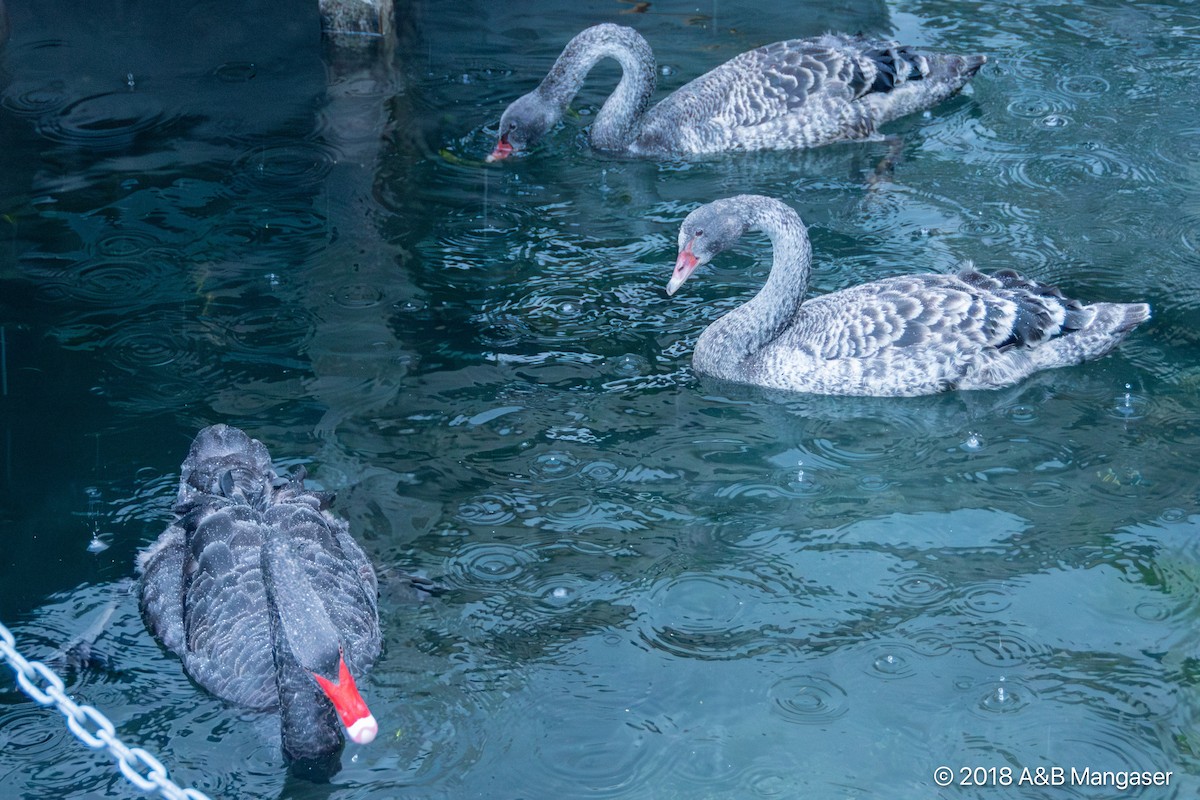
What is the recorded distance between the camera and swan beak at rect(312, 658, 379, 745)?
4.03m

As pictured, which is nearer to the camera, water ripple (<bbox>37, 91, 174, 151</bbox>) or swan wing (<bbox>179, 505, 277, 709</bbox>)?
swan wing (<bbox>179, 505, 277, 709</bbox>)

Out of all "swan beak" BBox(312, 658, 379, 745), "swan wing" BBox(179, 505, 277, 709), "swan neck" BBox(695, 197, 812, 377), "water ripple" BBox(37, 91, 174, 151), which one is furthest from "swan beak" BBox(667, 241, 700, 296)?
"water ripple" BBox(37, 91, 174, 151)

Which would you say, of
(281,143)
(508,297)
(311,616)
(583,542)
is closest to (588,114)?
(281,143)

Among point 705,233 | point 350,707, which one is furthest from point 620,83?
point 350,707

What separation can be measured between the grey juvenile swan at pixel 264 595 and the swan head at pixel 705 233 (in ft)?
8.45

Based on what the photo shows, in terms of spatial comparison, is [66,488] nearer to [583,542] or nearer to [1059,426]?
[583,542]

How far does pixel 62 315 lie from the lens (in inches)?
292

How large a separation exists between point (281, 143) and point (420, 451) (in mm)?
4224

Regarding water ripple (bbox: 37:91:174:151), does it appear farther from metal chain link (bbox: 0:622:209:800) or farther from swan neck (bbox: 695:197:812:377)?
metal chain link (bbox: 0:622:209:800)

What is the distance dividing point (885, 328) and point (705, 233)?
1156mm

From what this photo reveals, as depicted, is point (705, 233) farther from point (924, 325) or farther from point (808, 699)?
point (808, 699)

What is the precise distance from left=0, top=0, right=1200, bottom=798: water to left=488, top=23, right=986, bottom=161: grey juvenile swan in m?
0.24

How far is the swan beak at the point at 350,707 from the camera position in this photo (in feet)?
13.2

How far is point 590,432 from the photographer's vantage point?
648 centimetres
